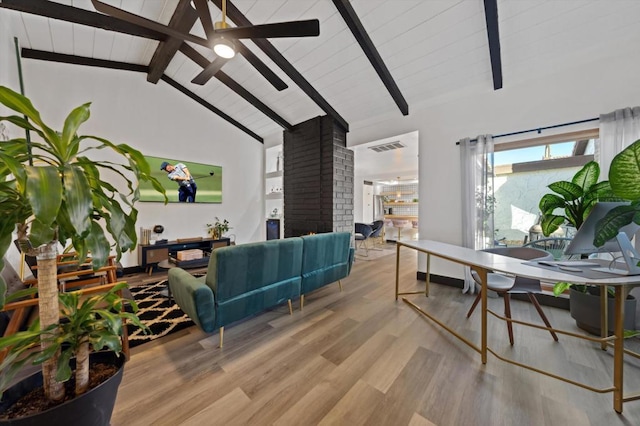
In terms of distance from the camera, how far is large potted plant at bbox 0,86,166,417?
605 millimetres

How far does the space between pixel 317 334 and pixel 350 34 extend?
327 cm

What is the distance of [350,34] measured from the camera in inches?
105

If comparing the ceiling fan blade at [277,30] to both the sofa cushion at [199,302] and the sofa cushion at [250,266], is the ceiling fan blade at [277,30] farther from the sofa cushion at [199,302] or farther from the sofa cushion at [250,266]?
the sofa cushion at [199,302]

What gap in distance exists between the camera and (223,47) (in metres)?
2.16

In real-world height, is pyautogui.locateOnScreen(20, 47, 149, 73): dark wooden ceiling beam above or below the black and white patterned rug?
above

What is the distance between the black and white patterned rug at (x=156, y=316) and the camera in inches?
78.0

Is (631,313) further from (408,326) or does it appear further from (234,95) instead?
(234,95)

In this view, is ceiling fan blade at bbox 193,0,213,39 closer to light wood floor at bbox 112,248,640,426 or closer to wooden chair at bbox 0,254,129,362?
wooden chair at bbox 0,254,129,362

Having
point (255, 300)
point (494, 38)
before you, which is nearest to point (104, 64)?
point (255, 300)

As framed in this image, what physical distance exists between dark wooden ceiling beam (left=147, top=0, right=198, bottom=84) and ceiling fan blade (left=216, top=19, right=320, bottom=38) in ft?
3.20

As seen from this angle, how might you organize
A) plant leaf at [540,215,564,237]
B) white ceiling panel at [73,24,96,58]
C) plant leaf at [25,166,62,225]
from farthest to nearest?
white ceiling panel at [73,24,96,58] → plant leaf at [540,215,564,237] → plant leaf at [25,166,62,225]

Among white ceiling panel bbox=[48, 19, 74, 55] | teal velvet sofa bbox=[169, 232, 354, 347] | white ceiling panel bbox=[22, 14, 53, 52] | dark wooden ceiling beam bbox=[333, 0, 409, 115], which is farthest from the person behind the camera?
white ceiling panel bbox=[48, 19, 74, 55]

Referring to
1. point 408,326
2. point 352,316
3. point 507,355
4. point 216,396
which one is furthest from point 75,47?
point 507,355

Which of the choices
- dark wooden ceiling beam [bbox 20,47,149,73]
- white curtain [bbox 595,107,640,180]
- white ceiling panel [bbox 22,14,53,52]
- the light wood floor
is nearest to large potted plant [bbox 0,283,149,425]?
the light wood floor
